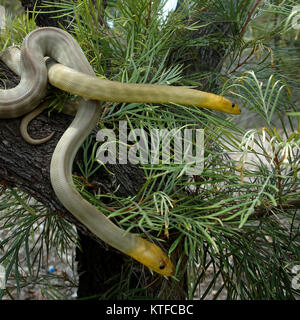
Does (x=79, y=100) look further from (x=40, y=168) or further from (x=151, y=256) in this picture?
(x=151, y=256)

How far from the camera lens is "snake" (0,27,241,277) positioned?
28.3 inches

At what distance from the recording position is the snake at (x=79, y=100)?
28.3 inches

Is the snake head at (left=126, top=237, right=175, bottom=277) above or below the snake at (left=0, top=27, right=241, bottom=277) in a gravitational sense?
below

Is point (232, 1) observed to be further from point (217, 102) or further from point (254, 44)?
point (217, 102)

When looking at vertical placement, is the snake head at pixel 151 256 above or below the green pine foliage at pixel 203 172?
below

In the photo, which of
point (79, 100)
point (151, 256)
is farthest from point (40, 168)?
point (151, 256)

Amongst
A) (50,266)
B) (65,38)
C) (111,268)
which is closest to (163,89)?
(65,38)

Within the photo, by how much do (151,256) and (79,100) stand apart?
1.15 ft

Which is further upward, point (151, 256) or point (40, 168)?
point (40, 168)

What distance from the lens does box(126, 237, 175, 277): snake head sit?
28.9 inches

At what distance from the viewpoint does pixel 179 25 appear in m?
0.93

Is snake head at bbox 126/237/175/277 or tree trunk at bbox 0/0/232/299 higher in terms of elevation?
tree trunk at bbox 0/0/232/299

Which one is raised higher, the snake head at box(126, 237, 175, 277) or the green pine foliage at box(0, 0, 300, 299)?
the green pine foliage at box(0, 0, 300, 299)

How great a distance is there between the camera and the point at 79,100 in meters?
0.80
